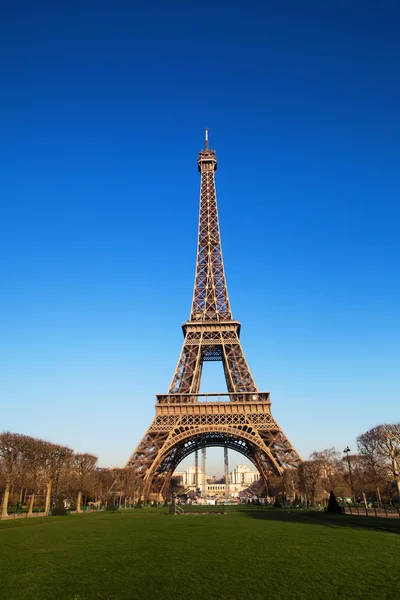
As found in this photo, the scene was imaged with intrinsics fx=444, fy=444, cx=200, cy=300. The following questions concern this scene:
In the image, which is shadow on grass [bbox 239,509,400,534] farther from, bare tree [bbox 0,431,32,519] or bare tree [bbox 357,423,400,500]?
bare tree [bbox 0,431,32,519]

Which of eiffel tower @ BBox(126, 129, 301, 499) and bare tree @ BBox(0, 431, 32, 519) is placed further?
eiffel tower @ BBox(126, 129, 301, 499)

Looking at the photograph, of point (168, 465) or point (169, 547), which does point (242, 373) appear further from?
point (169, 547)

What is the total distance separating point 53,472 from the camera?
53.2 metres

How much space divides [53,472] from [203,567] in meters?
45.3

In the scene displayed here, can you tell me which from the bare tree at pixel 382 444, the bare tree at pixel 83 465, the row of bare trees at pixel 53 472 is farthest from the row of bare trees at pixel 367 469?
the bare tree at pixel 83 465

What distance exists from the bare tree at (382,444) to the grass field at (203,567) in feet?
108

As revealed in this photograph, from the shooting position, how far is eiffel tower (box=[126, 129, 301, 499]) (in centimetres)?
5747

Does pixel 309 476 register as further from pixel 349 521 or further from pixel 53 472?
pixel 53 472

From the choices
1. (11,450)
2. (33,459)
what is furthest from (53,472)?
(11,450)

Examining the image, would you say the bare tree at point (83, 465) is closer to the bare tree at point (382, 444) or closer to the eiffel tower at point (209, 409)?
the eiffel tower at point (209, 409)

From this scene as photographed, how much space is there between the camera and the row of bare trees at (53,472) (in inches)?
1839

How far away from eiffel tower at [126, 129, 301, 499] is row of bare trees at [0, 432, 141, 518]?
3449mm

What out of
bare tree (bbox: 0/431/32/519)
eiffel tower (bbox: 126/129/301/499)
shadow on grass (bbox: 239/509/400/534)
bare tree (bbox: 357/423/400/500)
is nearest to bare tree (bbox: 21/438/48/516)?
bare tree (bbox: 0/431/32/519)

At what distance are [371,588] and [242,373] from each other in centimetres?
5337
